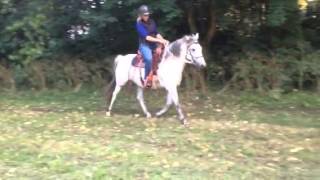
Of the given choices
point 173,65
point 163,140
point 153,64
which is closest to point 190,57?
point 173,65

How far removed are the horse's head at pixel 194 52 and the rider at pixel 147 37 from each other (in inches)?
22.9

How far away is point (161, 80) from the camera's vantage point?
12.3 m

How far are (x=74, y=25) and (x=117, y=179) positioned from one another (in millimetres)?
11761

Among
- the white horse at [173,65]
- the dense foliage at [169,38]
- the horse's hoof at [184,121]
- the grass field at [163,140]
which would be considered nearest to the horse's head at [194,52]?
the white horse at [173,65]

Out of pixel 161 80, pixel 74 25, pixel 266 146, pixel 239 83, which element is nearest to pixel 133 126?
pixel 161 80

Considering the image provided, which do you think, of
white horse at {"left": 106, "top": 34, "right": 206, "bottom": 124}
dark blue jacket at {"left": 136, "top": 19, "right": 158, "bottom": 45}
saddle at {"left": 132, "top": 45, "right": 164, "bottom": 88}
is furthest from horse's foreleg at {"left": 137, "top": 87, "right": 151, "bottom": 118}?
dark blue jacket at {"left": 136, "top": 19, "right": 158, "bottom": 45}

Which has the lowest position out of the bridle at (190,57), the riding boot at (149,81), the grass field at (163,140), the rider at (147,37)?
the grass field at (163,140)

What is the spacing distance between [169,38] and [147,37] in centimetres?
545

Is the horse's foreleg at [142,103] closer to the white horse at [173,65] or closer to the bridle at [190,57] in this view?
the white horse at [173,65]

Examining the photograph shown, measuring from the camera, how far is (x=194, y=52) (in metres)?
11.7

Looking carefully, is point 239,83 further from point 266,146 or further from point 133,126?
point 266,146

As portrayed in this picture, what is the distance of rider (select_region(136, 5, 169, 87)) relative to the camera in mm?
11984

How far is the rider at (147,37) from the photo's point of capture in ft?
39.3

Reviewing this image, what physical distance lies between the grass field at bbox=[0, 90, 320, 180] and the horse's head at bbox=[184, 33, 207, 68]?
1.16 metres
